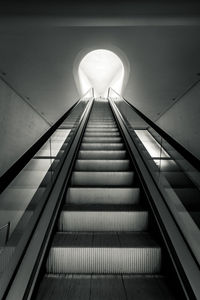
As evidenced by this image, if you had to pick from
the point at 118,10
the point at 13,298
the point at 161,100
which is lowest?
the point at 13,298

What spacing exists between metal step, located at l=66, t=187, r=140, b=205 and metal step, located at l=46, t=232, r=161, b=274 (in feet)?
2.40

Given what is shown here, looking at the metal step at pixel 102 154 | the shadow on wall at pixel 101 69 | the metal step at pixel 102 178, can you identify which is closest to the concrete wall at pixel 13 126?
the metal step at pixel 102 154

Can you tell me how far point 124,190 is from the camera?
2.63 metres

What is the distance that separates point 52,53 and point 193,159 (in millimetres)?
6196

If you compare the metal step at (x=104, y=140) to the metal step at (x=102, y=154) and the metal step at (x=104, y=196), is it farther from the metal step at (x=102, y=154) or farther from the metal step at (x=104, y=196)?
the metal step at (x=104, y=196)

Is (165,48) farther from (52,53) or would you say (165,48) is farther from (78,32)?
(52,53)

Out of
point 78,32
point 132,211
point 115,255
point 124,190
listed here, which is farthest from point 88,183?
point 78,32

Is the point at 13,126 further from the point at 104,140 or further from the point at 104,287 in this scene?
the point at 104,287

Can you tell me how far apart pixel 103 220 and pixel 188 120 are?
230 inches

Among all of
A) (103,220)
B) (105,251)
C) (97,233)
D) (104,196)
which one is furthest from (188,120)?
(105,251)

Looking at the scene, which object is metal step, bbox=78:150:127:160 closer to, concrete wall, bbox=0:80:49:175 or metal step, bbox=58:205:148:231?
metal step, bbox=58:205:148:231

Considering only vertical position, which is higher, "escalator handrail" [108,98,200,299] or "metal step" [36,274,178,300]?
"escalator handrail" [108,98,200,299]

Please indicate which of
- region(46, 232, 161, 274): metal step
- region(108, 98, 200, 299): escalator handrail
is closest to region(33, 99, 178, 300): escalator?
region(46, 232, 161, 274): metal step

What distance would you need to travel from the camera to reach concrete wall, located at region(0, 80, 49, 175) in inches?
263
